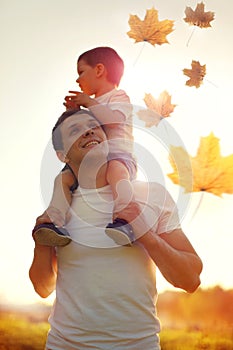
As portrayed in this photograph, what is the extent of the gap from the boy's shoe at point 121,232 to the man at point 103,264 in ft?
0.04

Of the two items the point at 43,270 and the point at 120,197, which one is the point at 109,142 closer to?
the point at 120,197

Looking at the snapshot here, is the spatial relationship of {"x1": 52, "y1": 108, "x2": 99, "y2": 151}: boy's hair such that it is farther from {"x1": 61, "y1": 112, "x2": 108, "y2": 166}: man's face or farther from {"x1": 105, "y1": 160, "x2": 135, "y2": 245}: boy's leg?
{"x1": 105, "y1": 160, "x2": 135, "y2": 245}: boy's leg

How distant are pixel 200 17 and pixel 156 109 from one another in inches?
11.8

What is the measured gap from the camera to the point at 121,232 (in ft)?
2.60

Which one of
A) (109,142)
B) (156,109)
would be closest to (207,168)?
(156,109)

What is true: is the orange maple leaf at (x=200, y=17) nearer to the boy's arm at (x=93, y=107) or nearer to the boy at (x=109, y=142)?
the boy at (x=109, y=142)

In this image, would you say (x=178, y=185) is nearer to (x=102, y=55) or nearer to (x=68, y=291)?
(x=68, y=291)

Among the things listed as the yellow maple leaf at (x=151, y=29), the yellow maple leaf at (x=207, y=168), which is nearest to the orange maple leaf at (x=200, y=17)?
the yellow maple leaf at (x=151, y=29)

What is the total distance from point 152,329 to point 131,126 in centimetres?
54

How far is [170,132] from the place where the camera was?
119 cm

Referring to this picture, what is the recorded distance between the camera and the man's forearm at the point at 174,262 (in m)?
0.81

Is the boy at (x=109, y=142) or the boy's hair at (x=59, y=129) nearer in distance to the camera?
the boy at (x=109, y=142)

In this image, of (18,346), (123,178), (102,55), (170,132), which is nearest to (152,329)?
(123,178)

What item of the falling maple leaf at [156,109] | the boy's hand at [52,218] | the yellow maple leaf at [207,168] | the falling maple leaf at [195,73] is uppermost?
the falling maple leaf at [195,73]
